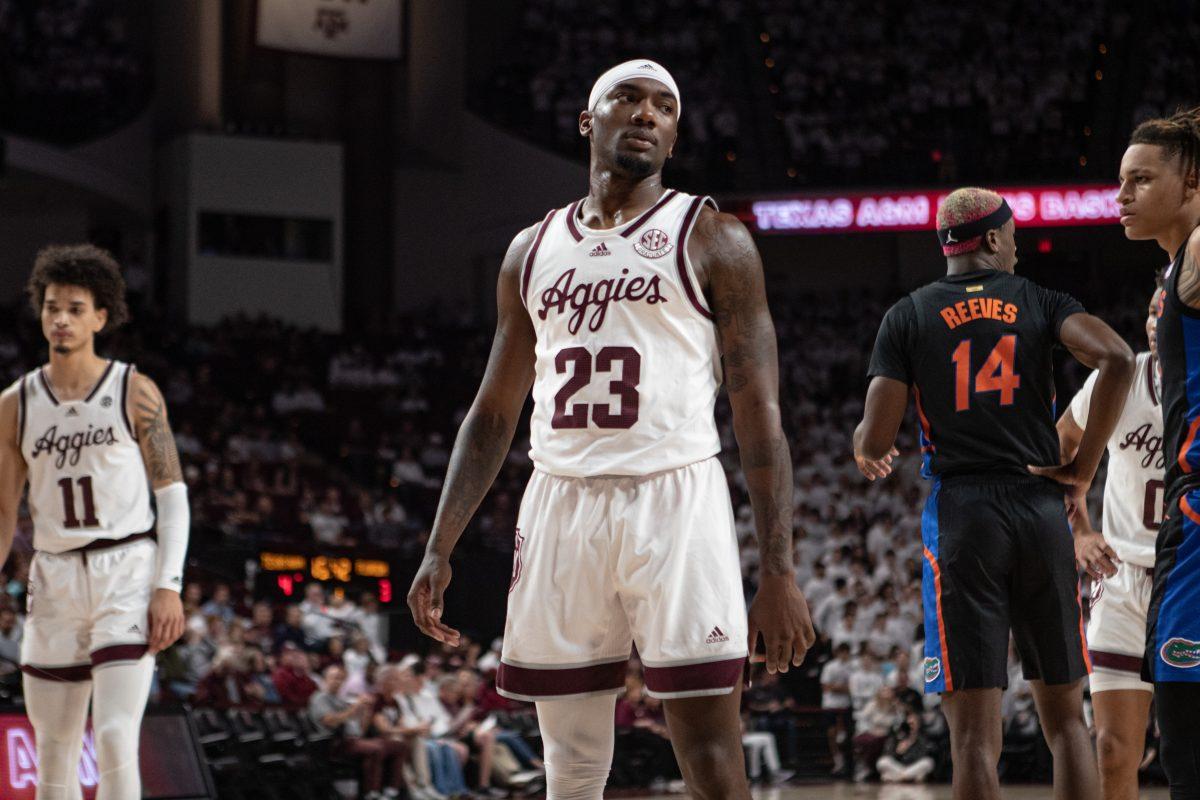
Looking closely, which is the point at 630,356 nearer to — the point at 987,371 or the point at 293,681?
the point at 987,371

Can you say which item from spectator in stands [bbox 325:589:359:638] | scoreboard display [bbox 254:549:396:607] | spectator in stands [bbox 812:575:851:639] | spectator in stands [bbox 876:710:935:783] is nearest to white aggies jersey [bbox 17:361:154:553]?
spectator in stands [bbox 325:589:359:638]

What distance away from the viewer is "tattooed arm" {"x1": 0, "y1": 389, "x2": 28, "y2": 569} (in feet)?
20.7

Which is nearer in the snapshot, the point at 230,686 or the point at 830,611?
the point at 230,686

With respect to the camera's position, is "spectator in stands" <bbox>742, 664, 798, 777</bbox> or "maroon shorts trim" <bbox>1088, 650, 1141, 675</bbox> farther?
"spectator in stands" <bbox>742, 664, 798, 777</bbox>

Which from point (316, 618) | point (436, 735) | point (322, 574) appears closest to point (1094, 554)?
point (436, 735)

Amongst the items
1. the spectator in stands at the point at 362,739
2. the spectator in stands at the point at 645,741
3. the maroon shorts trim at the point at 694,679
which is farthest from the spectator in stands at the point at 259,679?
the maroon shorts trim at the point at 694,679

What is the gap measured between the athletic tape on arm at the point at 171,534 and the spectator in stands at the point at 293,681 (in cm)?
565

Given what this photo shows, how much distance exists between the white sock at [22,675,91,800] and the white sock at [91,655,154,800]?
5.3 inches

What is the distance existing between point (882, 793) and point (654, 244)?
907 cm

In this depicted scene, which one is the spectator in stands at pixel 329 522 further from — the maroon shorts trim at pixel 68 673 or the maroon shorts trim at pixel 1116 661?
the maroon shorts trim at pixel 1116 661

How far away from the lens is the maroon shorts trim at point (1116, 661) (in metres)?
5.77

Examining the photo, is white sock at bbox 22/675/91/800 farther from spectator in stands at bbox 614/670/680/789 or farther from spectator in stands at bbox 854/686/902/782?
spectator in stands at bbox 854/686/902/782

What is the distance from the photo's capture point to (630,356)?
4.13m

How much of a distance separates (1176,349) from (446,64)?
2558 cm
